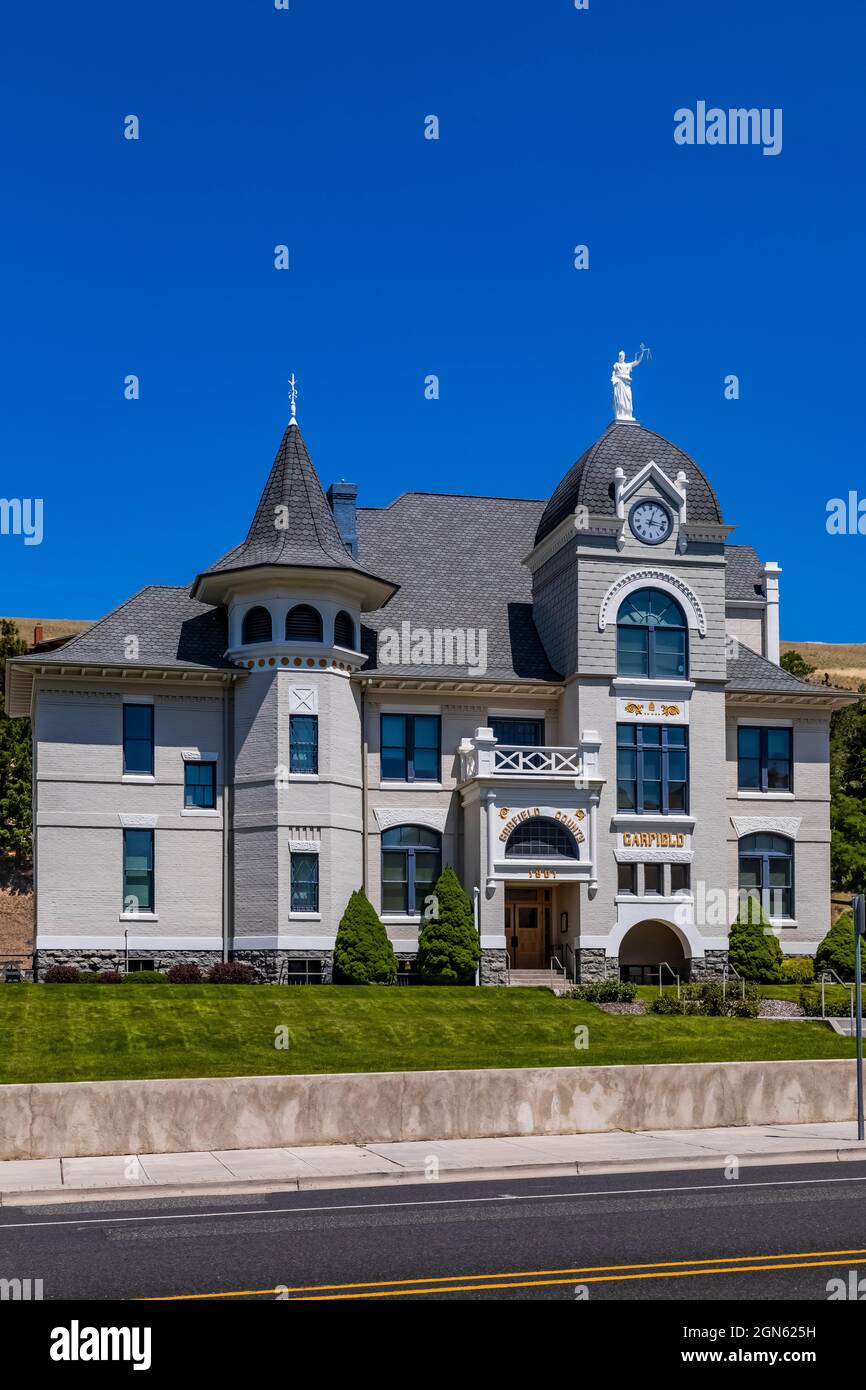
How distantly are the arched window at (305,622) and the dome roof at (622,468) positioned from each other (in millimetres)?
7734

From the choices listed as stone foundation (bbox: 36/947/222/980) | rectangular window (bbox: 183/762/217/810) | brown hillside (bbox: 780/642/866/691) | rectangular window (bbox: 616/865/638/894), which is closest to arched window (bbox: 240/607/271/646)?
rectangular window (bbox: 183/762/217/810)

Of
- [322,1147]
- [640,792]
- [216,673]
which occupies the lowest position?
[322,1147]

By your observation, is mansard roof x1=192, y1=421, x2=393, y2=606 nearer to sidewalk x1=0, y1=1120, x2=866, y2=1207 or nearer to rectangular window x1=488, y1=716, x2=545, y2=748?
rectangular window x1=488, y1=716, x2=545, y2=748

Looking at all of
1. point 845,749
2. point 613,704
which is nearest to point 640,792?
point 613,704

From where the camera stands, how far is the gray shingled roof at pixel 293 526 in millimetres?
41938

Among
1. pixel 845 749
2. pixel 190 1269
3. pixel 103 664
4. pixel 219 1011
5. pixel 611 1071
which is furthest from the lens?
pixel 845 749

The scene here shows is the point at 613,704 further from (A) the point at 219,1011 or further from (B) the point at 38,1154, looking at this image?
(B) the point at 38,1154

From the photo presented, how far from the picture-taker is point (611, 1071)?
22.5m

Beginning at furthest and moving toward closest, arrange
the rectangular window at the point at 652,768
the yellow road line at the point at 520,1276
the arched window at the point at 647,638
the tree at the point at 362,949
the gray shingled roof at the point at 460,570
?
1. the gray shingled roof at the point at 460,570
2. the arched window at the point at 647,638
3. the rectangular window at the point at 652,768
4. the tree at the point at 362,949
5. the yellow road line at the point at 520,1276

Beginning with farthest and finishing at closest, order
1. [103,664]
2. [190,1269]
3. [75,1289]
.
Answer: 1. [103,664]
2. [190,1269]
3. [75,1289]

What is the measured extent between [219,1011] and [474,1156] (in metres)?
15.4

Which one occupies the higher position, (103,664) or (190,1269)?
(103,664)

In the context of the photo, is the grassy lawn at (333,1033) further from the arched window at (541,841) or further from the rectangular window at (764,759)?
A: the rectangular window at (764,759)

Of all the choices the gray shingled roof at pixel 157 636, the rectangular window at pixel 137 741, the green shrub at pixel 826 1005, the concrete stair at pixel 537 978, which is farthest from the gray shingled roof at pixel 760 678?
the rectangular window at pixel 137 741
